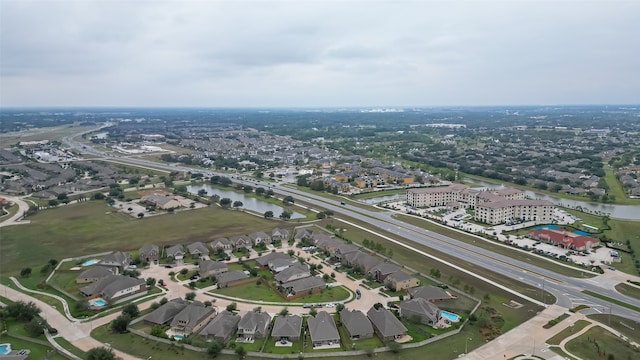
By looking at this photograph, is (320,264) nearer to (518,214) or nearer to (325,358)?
(325,358)

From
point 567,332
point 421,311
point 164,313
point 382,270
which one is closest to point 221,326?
point 164,313

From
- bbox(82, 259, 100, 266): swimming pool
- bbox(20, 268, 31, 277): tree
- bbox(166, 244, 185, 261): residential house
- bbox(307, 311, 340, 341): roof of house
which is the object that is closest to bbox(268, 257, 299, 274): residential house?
bbox(166, 244, 185, 261): residential house

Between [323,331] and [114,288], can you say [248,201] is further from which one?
[323,331]

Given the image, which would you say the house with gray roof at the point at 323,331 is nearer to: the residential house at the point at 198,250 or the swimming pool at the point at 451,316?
the swimming pool at the point at 451,316

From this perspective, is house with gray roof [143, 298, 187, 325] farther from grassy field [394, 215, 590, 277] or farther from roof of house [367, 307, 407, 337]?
grassy field [394, 215, 590, 277]

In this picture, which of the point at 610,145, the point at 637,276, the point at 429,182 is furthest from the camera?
the point at 610,145

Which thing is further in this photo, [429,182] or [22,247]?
[429,182]

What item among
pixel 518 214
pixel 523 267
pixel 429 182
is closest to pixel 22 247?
pixel 523 267
